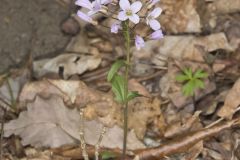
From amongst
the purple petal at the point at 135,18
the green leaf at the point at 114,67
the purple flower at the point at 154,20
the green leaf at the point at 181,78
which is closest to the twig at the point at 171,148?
the green leaf at the point at 181,78

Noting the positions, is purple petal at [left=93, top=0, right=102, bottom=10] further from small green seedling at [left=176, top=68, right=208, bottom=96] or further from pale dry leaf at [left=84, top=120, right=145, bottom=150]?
small green seedling at [left=176, top=68, right=208, bottom=96]

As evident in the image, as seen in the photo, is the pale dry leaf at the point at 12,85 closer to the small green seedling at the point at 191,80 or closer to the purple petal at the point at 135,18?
the small green seedling at the point at 191,80

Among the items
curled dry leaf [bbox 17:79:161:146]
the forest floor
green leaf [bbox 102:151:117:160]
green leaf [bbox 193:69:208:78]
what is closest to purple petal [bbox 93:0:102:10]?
the forest floor

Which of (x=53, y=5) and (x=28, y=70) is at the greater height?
(x=53, y=5)

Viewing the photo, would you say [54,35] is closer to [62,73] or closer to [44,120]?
[62,73]

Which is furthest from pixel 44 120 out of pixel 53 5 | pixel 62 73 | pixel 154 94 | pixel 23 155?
pixel 53 5

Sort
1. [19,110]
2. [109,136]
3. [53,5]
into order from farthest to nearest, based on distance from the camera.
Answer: [53,5] → [19,110] → [109,136]
